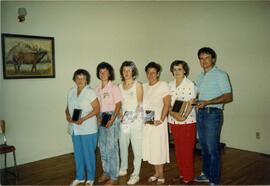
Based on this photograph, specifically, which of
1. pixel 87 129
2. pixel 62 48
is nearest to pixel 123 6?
pixel 62 48

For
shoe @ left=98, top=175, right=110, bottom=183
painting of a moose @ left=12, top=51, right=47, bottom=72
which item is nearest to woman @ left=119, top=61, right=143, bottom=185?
shoe @ left=98, top=175, right=110, bottom=183

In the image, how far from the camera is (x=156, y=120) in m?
3.13

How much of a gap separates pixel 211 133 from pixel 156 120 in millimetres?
566

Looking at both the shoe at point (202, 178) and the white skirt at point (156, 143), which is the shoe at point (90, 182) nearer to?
the white skirt at point (156, 143)

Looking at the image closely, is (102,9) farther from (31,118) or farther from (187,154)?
(187,154)

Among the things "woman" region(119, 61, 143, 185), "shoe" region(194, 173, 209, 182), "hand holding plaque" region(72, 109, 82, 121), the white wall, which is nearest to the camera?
"hand holding plaque" region(72, 109, 82, 121)

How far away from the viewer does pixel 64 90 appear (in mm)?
4516

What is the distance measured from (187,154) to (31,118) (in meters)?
2.23

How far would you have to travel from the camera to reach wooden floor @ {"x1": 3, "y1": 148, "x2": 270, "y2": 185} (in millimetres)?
3379

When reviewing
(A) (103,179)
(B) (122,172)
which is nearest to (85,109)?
(A) (103,179)

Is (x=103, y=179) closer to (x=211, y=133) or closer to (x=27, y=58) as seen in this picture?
(x=211, y=133)

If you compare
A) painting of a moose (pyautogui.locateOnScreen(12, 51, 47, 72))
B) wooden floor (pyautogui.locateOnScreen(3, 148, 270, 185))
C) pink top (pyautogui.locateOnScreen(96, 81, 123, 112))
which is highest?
painting of a moose (pyautogui.locateOnScreen(12, 51, 47, 72))

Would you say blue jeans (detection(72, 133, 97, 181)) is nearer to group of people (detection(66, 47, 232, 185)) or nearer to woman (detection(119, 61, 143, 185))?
group of people (detection(66, 47, 232, 185))

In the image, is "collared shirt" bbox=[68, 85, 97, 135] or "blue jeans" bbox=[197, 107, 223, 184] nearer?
"blue jeans" bbox=[197, 107, 223, 184]
